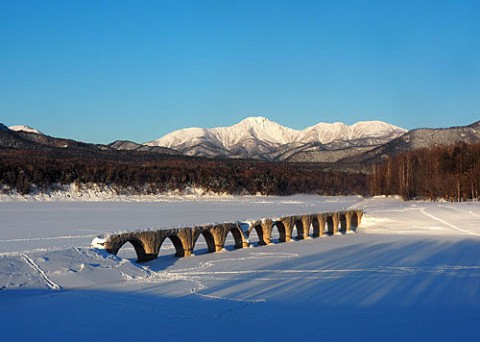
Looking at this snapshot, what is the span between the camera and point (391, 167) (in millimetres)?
56281

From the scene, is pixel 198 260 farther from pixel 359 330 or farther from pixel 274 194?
pixel 274 194

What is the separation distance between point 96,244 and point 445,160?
4016 centimetres

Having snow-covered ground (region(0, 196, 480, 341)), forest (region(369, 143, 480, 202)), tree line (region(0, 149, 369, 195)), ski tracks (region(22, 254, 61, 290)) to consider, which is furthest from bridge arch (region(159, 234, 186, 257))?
tree line (region(0, 149, 369, 195))

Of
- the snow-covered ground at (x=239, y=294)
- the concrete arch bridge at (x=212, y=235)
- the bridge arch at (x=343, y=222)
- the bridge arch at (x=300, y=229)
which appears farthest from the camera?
the bridge arch at (x=343, y=222)

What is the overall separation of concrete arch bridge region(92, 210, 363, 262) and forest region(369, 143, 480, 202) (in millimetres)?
20710

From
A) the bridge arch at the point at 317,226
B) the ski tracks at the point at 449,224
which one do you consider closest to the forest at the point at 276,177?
the ski tracks at the point at 449,224

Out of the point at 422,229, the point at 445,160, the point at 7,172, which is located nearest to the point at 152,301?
the point at 422,229

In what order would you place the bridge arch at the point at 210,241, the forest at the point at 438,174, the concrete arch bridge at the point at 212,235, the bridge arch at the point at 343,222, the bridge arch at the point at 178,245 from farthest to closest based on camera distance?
the forest at the point at 438,174 < the bridge arch at the point at 343,222 < the bridge arch at the point at 210,241 < the bridge arch at the point at 178,245 < the concrete arch bridge at the point at 212,235

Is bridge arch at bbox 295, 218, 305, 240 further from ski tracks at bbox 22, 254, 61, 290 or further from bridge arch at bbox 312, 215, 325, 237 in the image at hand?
ski tracks at bbox 22, 254, 61, 290

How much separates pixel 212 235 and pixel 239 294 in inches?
286

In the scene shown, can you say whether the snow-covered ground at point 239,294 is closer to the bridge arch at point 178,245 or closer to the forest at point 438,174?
the bridge arch at point 178,245

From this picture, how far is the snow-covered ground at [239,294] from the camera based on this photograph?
974cm

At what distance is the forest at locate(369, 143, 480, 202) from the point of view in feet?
150

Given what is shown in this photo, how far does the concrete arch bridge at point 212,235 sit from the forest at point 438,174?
20710mm
